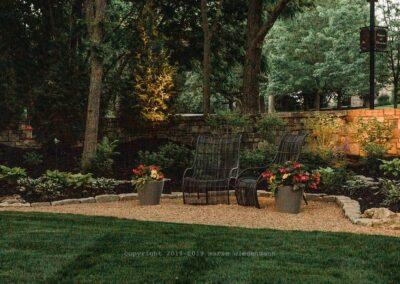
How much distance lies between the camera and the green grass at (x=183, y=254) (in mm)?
3789

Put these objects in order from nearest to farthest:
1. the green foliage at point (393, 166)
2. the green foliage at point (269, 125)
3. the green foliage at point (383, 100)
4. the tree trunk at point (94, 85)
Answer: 1. the green foliage at point (393, 166)
2. the tree trunk at point (94, 85)
3. the green foliage at point (269, 125)
4. the green foliage at point (383, 100)

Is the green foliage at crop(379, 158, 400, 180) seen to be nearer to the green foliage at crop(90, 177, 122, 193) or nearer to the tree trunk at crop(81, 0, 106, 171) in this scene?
the green foliage at crop(90, 177, 122, 193)

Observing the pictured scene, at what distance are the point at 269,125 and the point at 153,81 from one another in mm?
2709

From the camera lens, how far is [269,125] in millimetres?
11102

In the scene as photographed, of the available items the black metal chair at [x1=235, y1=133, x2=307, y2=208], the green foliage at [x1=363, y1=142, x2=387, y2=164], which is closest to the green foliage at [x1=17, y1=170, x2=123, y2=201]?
the black metal chair at [x1=235, y1=133, x2=307, y2=208]

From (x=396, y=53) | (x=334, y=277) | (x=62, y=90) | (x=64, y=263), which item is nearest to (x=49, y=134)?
(x=62, y=90)

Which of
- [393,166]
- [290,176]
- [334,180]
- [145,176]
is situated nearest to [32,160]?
[145,176]

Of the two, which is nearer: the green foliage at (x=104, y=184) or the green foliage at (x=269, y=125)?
the green foliage at (x=104, y=184)

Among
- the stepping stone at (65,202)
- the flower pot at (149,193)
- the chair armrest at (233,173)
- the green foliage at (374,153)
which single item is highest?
the green foliage at (374,153)

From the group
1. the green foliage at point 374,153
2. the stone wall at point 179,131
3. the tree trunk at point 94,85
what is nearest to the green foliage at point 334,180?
the green foliage at point 374,153

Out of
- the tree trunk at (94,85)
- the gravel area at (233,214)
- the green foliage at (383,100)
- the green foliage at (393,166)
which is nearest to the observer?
the gravel area at (233,214)

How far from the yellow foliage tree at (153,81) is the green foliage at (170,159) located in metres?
1.05

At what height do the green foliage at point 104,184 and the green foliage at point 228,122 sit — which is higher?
the green foliage at point 228,122

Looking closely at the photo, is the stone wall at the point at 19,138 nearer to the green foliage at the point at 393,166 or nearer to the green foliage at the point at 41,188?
the green foliage at the point at 41,188
